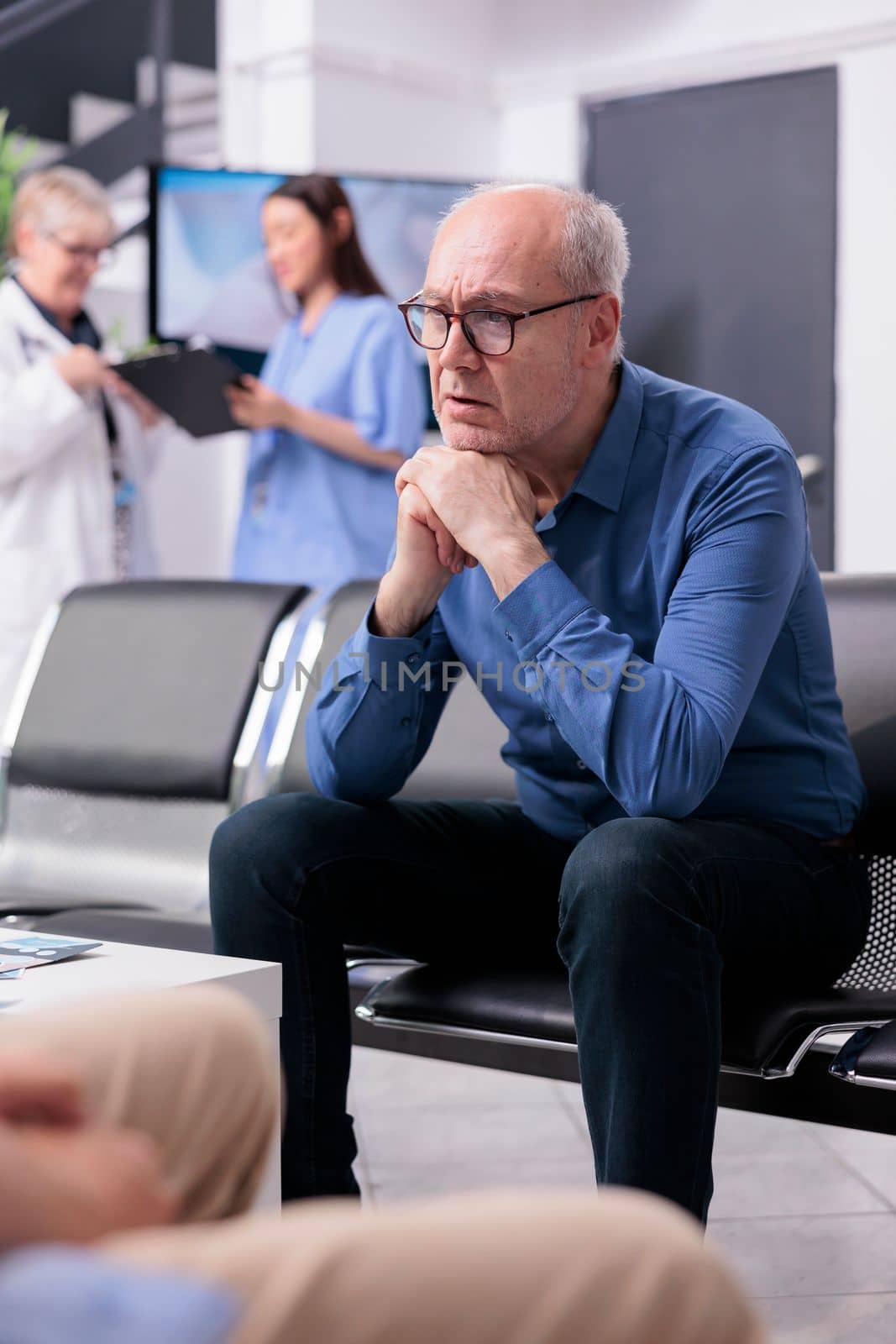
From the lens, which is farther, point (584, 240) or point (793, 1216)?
point (793, 1216)

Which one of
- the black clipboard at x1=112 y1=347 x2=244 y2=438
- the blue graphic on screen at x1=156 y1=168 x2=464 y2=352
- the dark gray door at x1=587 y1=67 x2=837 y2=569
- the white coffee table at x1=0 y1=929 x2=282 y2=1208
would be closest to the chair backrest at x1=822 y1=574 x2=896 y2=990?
the white coffee table at x1=0 y1=929 x2=282 y2=1208

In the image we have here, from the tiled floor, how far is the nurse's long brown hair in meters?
1.69

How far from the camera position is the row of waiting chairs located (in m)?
1.66

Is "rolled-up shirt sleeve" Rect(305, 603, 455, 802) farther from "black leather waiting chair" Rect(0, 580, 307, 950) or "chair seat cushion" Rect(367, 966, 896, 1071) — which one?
"black leather waiting chair" Rect(0, 580, 307, 950)

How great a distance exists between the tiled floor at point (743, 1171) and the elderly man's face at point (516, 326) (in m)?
0.98

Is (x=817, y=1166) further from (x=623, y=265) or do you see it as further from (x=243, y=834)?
(x=623, y=265)

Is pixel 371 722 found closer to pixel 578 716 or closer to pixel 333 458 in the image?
pixel 578 716

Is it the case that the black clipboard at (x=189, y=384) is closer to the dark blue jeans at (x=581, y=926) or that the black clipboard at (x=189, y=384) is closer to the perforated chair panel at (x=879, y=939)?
the dark blue jeans at (x=581, y=926)

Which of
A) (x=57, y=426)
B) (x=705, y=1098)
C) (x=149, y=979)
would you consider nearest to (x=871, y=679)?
(x=705, y=1098)

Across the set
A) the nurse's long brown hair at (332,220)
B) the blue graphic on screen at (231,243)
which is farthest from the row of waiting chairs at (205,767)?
the blue graphic on screen at (231,243)

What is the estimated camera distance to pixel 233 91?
16.0ft

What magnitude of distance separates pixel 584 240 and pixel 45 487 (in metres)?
2.11

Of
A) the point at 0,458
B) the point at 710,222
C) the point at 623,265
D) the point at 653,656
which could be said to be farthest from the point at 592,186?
the point at 653,656

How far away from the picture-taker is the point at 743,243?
186 inches
